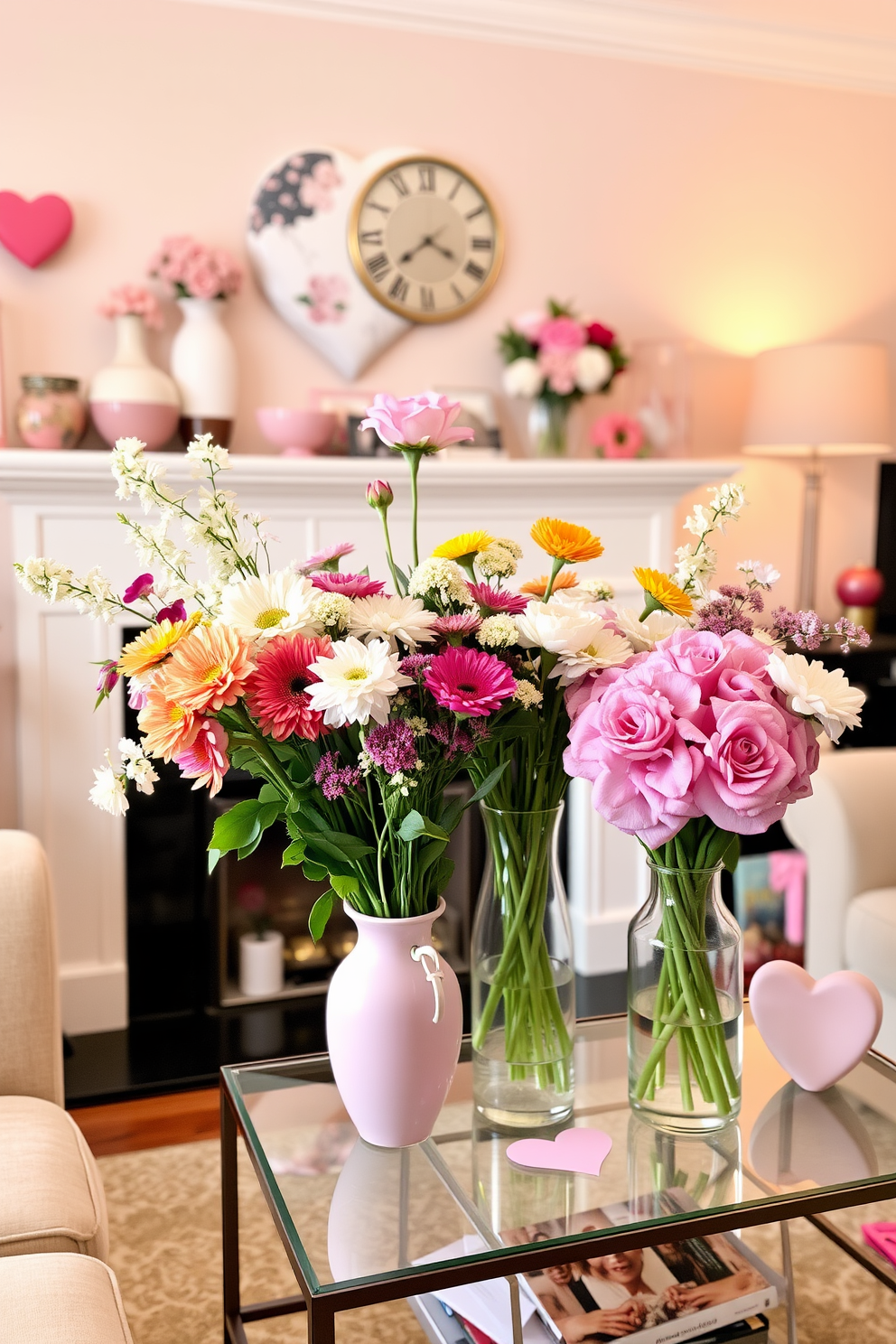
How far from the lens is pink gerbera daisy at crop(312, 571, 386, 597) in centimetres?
119

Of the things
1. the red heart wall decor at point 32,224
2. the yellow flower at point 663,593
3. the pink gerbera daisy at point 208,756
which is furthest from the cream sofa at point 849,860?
the red heart wall decor at point 32,224

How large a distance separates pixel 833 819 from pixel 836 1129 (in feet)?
3.41

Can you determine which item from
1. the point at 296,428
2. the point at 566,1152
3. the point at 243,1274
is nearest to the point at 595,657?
the point at 566,1152

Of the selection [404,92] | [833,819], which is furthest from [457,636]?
[404,92]

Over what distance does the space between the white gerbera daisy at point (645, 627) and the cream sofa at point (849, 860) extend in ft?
3.60

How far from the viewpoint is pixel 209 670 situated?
1.05 metres

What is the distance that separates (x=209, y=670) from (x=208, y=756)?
86 millimetres

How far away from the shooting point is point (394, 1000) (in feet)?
4.06

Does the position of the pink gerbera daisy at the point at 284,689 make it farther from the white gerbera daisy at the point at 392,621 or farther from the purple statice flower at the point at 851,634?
the purple statice flower at the point at 851,634

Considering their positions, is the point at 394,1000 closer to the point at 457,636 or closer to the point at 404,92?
the point at 457,636

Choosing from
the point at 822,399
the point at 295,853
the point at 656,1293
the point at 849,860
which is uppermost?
the point at 822,399

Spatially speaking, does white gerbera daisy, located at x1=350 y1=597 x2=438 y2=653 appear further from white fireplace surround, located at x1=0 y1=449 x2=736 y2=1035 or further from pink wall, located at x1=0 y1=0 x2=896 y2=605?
pink wall, located at x1=0 y1=0 x2=896 y2=605

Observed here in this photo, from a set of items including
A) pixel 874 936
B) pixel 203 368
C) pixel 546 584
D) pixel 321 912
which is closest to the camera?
pixel 321 912

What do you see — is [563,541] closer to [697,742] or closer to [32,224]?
[697,742]
